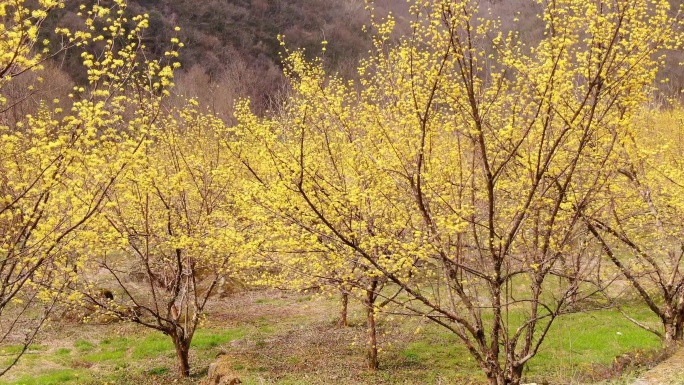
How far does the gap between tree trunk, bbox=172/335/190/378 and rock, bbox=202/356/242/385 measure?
0.55 metres

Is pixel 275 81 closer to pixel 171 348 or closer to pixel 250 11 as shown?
pixel 250 11

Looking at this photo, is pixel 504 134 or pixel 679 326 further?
pixel 679 326

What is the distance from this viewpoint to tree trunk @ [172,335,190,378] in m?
10.3

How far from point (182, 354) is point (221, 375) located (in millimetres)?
1147

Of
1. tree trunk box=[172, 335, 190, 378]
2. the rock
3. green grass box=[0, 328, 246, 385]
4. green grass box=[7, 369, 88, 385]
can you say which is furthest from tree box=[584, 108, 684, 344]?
green grass box=[7, 369, 88, 385]

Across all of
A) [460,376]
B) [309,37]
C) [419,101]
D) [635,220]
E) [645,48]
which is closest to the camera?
[645,48]

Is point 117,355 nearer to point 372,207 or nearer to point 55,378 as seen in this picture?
point 55,378

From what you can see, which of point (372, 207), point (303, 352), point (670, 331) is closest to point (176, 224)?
point (372, 207)

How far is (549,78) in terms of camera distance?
187 inches

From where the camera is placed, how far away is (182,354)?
10.5 m

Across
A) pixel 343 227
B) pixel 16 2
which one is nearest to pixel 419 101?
pixel 343 227

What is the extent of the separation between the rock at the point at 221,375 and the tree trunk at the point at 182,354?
55 cm

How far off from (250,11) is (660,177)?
57.0m

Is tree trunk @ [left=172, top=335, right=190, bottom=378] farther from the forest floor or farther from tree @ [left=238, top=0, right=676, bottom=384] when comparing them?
the forest floor
